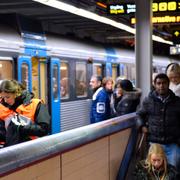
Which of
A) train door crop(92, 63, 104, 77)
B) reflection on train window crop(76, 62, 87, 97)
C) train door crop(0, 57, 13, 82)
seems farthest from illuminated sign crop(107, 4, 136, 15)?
train door crop(92, 63, 104, 77)

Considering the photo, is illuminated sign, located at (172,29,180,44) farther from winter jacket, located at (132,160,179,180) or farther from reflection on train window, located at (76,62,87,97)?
winter jacket, located at (132,160,179,180)

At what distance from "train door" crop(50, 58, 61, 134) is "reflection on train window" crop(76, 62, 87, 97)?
4.47 ft

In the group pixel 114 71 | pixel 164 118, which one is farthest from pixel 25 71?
pixel 114 71

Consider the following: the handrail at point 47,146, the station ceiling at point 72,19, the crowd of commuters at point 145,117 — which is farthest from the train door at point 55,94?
the handrail at point 47,146

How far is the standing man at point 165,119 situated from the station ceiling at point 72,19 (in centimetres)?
377

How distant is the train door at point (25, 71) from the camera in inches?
346

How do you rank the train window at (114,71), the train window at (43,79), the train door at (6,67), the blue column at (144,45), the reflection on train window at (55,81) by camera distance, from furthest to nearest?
the train window at (114,71) < the reflection on train window at (55,81) < the train window at (43,79) < the train door at (6,67) < the blue column at (144,45)

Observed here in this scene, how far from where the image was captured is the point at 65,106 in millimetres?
10977

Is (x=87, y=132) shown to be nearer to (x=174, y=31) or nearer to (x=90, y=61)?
(x=90, y=61)

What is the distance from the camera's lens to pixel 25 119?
13.8 feet

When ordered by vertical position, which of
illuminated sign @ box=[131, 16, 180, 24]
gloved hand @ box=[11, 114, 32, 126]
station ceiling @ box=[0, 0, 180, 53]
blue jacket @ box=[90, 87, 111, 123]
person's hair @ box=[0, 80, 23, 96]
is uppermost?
station ceiling @ box=[0, 0, 180, 53]

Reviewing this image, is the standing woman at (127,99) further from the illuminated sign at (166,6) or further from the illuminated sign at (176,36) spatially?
the illuminated sign at (176,36)

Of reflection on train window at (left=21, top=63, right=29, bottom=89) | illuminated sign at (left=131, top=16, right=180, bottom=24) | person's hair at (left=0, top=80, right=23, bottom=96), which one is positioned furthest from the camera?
illuminated sign at (left=131, top=16, right=180, bottom=24)

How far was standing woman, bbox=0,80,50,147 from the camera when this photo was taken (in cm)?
420
